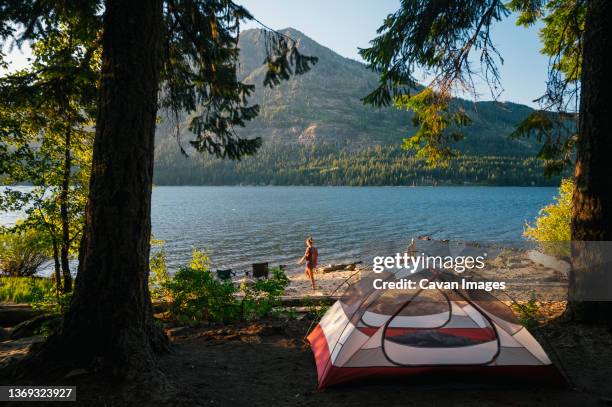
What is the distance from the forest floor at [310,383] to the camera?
4.47 meters

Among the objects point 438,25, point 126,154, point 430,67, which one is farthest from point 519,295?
point 126,154

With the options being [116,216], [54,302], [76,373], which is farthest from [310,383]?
[54,302]

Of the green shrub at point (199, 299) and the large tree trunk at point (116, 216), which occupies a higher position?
the large tree trunk at point (116, 216)

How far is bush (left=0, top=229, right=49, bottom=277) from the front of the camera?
1692 cm

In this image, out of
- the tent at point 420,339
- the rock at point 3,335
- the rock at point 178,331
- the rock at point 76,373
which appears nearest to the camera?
the rock at point 76,373

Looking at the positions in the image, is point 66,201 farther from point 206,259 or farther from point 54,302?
point 206,259

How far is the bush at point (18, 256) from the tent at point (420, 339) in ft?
52.3

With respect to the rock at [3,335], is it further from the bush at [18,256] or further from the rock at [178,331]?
the bush at [18,256]

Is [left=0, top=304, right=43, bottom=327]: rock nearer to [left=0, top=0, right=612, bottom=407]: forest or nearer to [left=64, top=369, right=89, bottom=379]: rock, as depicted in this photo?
[left=0, top=0, right=612, bottom=407]: forest

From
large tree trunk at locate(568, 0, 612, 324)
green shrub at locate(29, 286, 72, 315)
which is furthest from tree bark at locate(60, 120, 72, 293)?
large tree trunk at locate(568, 0, 612, 324)

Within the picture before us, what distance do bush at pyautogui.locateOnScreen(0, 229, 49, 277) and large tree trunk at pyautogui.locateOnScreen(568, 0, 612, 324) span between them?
1862 centimetres

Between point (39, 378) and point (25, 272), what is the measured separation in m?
17.5

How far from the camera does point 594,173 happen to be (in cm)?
618

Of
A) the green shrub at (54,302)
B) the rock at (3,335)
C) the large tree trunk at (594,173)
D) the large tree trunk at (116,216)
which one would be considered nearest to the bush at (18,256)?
the rock at (3,335)
